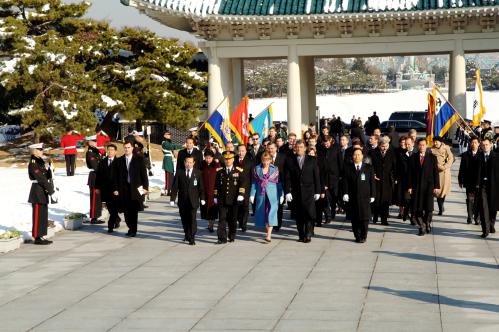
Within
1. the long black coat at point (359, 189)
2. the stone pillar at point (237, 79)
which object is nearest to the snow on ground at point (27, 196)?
the stone pillar at point (237, 79)

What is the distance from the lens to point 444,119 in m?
21.1

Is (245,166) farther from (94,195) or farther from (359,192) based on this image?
(94,195)

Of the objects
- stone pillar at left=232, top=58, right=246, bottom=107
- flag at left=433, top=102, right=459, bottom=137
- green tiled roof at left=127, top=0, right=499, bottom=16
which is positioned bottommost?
flag at left=433, top=102, right=459, bottom=137

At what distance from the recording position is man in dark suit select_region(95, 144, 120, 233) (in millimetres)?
16531

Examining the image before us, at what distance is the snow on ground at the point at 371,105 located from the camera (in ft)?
212

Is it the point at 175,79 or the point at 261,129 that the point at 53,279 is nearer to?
the point at 261,129

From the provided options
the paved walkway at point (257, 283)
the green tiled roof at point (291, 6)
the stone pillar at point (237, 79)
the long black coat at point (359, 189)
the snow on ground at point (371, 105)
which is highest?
the green tiled roof at point (291, 6)

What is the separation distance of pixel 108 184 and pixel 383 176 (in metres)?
4.91

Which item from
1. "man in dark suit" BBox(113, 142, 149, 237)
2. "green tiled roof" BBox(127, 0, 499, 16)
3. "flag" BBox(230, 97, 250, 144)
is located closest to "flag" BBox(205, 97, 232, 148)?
"flag" BBox(230, 97, 250, 144)

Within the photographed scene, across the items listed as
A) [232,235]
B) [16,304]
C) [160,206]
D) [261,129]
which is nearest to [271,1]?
[261,129]

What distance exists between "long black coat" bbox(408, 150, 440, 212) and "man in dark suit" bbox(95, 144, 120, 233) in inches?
202

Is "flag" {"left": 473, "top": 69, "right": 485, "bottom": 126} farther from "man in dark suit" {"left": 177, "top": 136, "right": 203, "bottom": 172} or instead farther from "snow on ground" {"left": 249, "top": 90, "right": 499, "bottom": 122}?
"snow on ground" {"left": 249, "top": 90, "right": 499, "bottom": 122}

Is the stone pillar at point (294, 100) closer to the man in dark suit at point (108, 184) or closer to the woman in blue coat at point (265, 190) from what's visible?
the man in dark suit at point (108, 184)

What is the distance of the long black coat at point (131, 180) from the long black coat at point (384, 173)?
4.14 metres
